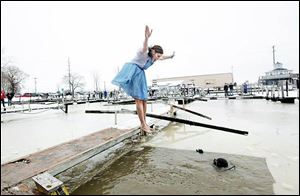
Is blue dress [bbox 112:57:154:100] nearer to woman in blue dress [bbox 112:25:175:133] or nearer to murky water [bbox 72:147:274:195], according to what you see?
woman in blue dress [bbox 112:25:175:133]

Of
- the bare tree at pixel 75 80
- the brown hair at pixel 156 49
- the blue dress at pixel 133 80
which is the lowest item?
the blue dress at pixel 133 80

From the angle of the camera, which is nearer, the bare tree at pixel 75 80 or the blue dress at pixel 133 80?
the blue dress at pixel 133 80

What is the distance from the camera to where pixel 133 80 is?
9.93ft

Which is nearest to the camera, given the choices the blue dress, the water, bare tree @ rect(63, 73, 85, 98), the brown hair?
the blue dress

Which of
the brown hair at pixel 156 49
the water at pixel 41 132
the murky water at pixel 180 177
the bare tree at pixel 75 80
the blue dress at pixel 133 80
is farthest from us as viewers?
the bare tree at pixel 75 80

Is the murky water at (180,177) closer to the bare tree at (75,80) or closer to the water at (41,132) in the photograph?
the water at (41,132)

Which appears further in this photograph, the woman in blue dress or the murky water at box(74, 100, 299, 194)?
the woman in blue dress

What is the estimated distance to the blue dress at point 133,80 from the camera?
2.99 m

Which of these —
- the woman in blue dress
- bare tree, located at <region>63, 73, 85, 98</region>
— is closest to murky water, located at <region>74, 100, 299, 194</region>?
the woman in blue dress

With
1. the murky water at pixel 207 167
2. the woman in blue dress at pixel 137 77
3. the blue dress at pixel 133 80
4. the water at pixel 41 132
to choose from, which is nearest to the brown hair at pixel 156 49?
the woman in blue dress at pixel 137 77

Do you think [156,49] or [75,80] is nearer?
[156,49]

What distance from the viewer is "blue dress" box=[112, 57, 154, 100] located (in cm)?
299

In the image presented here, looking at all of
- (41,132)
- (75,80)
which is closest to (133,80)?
(41,132)

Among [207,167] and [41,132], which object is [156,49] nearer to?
[207,167]
